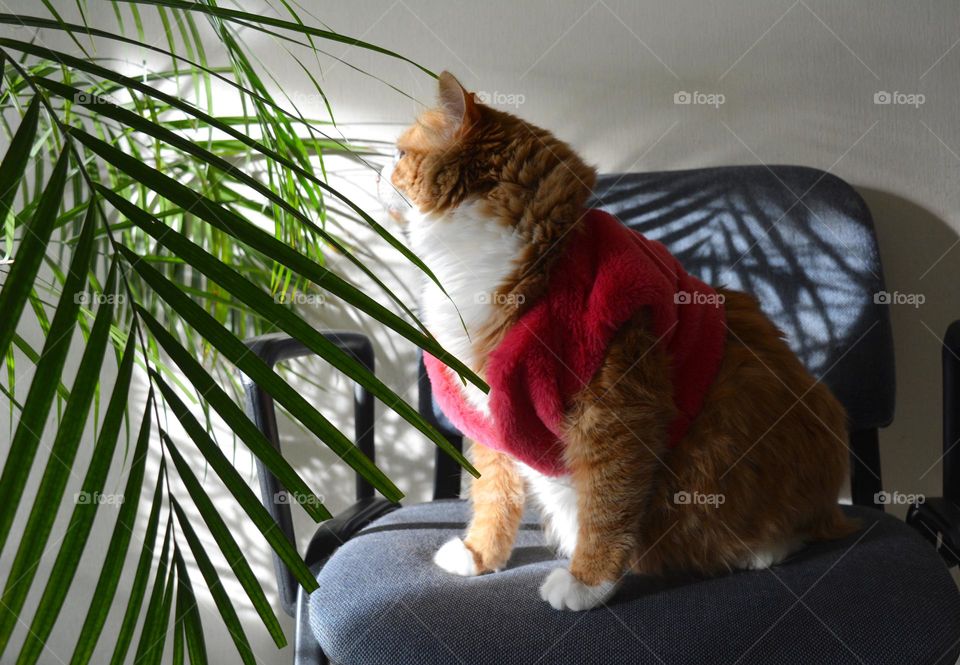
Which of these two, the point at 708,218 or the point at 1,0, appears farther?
the point at 1,0

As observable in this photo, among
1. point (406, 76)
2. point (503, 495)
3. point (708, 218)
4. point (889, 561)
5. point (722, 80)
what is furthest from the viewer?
point (406, 76)

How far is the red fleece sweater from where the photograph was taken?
3.04 feet

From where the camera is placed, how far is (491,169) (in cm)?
100

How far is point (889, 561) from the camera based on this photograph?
3.01 ft

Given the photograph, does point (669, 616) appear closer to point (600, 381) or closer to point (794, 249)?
point (600, 381)

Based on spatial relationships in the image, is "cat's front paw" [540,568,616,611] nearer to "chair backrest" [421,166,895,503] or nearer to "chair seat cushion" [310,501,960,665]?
"chair seat cushion" [310,501,960,665]

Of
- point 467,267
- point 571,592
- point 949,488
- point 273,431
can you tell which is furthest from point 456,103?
point 949,488

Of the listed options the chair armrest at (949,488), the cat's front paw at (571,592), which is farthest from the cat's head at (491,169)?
the chair armrest at (949,488)

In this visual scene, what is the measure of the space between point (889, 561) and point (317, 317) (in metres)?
1.18

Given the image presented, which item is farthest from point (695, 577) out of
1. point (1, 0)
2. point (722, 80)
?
point (1, 0)

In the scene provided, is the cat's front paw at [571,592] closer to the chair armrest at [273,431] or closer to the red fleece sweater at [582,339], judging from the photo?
the red fleece sweater at [582,339]

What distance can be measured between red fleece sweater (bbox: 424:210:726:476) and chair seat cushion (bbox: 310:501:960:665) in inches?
6.9

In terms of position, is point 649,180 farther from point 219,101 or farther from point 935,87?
point 219,101

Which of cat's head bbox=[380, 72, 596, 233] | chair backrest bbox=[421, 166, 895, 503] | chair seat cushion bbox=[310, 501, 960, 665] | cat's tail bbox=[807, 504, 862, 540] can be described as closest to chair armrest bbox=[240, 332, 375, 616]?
chair seat cushion bbox=[310, 501, 960, 665]
